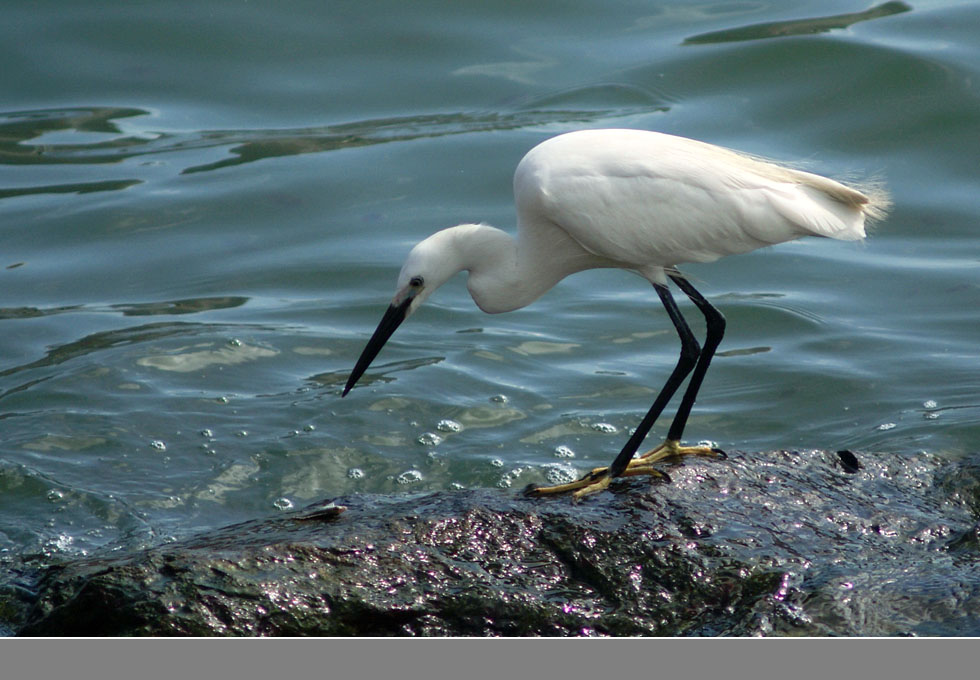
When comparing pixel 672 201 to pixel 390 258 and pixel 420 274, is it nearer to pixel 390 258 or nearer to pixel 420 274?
pixel 420 274

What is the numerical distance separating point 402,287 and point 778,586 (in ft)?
7.35

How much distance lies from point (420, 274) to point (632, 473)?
4.29ft

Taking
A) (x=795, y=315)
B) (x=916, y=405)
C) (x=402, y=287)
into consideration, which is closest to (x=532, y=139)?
(x=795, y=315)

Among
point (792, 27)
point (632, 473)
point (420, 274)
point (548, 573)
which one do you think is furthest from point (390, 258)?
point (792, 27)

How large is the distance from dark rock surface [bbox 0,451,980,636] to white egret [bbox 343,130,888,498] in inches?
32.6

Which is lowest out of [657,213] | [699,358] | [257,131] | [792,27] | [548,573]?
[548,573]

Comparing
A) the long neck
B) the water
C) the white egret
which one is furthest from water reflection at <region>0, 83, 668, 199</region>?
the white egret

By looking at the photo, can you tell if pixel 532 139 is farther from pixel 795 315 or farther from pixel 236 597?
pixel 236 597

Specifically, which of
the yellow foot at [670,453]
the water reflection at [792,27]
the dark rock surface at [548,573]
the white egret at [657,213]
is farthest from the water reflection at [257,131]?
the dark rock surface at [548,573]

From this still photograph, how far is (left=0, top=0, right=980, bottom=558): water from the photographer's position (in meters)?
6.38

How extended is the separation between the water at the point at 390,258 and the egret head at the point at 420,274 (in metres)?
1.23

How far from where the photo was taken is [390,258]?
29.4ft

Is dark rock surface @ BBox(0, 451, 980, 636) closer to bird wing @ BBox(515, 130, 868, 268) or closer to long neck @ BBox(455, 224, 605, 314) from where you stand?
bird wing @ BBox(515, 130, 868, 268)

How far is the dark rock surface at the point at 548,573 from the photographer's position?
3342 mm
